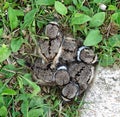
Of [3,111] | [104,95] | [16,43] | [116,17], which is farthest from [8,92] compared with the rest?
[116,17]

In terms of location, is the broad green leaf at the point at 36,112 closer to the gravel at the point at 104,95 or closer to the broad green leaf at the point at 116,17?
the gravel at the point at 104,95

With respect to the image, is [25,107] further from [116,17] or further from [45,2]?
[116,17]

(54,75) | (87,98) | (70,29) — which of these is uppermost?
(70,29)

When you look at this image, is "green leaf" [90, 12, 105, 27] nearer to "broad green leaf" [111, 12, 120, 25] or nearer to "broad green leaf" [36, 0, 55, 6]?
"broad green leaf" [111, 12, 120, 25]

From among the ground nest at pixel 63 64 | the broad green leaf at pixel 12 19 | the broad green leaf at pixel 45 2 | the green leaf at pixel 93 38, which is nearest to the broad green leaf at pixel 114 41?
the green leaf at pixel 93 38

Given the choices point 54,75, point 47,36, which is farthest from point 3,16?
point 54,75

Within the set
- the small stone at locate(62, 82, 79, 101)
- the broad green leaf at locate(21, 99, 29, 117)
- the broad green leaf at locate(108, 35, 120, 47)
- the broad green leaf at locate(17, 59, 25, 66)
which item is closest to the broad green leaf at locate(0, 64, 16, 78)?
the broad green leaf at locate(17, 59, 25, 66)

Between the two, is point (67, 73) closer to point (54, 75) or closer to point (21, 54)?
point (54, 75)
